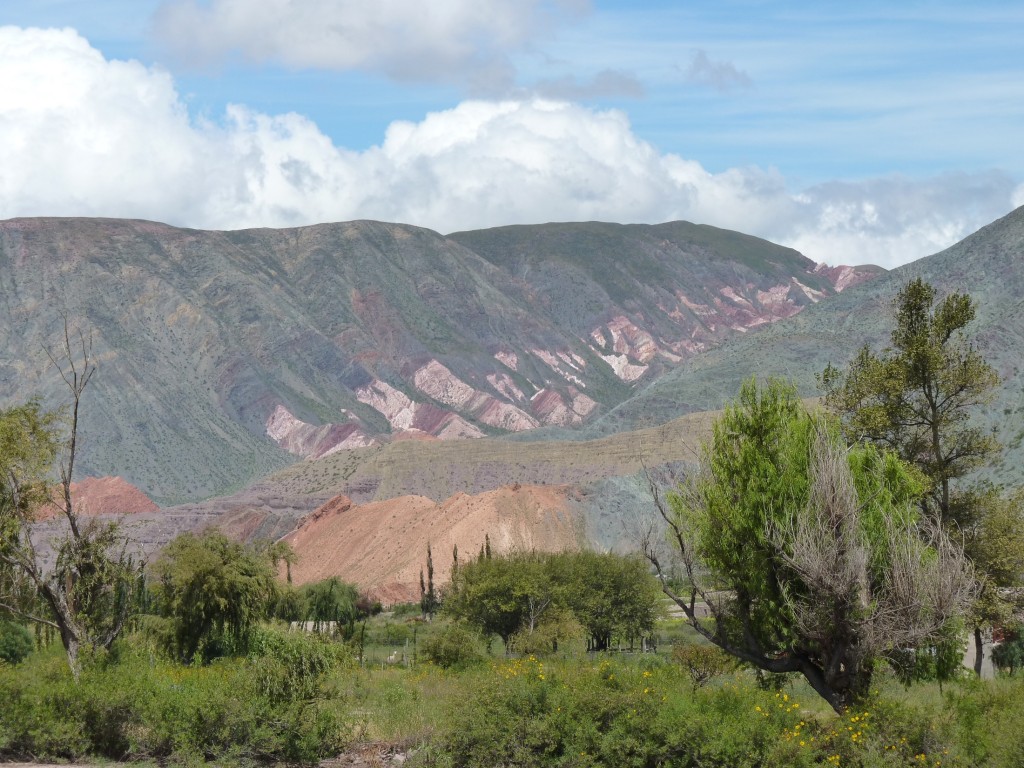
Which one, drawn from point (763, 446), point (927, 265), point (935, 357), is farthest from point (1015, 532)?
point (927, 265)

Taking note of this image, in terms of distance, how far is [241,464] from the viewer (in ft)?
610

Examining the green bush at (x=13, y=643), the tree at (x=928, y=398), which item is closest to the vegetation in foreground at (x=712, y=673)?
the tree at (x=928, y=398)

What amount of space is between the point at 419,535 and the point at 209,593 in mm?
63539

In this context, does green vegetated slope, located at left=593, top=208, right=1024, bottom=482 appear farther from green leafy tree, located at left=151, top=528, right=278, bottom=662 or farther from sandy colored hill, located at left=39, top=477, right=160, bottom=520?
green leafy tree, located at left=151, top=528, right=278, bottom=662

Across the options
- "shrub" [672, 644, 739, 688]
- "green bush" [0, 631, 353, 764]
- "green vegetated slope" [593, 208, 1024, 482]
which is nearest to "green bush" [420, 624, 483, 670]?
"shrub" [672, 644, 739, 688]

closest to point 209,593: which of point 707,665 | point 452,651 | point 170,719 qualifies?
point 452,651

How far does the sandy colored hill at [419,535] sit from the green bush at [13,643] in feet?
179

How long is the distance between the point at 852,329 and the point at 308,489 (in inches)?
2567

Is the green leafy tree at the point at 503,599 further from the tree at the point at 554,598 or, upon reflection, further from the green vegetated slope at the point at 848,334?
the green vegetated slope at the point at 848,334

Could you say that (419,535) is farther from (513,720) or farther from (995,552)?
(513,720)

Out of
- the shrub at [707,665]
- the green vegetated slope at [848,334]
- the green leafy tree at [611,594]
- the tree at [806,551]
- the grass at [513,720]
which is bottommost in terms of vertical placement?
the green leafy tree at [611,594]

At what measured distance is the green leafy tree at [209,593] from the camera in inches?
1560

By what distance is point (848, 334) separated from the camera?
147 m

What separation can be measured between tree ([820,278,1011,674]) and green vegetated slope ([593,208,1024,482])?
217ft
